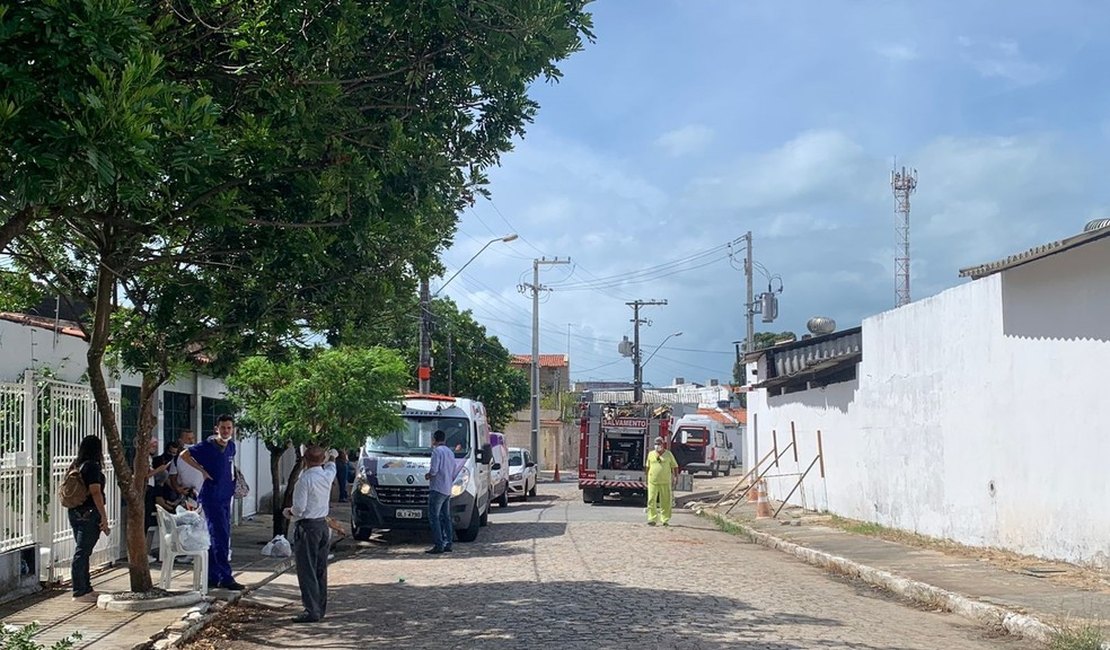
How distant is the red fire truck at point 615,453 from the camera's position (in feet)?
104

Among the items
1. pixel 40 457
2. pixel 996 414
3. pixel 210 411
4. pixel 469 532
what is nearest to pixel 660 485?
pixel 469 532

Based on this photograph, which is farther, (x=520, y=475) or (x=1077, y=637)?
(x=520, y=475)

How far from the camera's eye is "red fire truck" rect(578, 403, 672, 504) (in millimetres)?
31688

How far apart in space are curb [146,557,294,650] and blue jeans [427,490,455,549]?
5.30m

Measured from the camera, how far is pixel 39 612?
35.5 ft

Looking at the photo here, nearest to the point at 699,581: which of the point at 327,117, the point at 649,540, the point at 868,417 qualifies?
the point at 649,540

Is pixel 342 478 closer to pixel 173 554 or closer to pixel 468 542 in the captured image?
pixel 468 542

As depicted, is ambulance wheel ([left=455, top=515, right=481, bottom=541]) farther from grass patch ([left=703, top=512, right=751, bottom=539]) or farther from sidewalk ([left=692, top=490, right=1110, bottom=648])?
grass patch ([left=703, top=512, right=751, bottom=539])

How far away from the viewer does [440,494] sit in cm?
1752

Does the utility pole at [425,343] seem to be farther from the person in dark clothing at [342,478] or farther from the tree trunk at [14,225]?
the tree trunk at [14,225]

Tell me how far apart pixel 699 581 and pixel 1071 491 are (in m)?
4.40

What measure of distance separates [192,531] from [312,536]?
1152mm

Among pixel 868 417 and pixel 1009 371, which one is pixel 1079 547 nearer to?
pixel 1009 371

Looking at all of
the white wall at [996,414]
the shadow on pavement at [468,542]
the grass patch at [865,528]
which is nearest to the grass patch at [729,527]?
the grass patch at [865,528]
